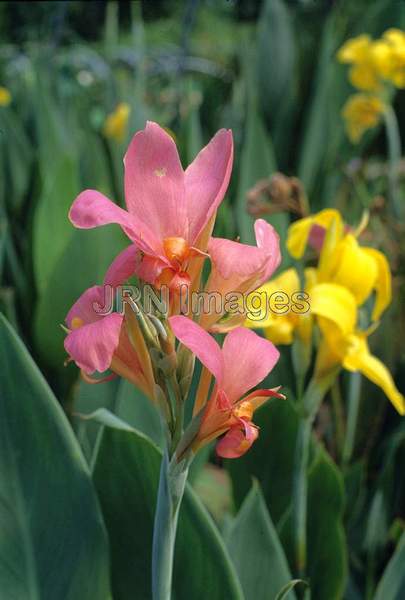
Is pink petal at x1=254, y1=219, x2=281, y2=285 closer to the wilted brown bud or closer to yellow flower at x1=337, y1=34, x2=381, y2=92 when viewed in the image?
the wilted brown bud

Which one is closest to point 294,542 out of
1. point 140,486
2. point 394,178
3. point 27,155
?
point 140,486

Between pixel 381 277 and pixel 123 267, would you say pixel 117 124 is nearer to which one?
pixel 381 277

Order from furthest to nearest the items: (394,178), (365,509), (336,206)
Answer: (336,206), (394,178), (365,509)

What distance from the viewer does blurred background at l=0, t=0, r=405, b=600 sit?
76 centimetres

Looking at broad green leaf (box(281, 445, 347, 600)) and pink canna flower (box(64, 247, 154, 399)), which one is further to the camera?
broad green leaf (box(281, 445, 347, 600))

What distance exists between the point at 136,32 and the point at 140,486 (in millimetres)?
933

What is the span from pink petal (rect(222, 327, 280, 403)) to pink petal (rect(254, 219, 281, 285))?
25 millimetres

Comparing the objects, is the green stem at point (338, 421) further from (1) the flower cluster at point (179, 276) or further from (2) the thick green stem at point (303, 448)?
(1) the flower cluster at point (179, 276)

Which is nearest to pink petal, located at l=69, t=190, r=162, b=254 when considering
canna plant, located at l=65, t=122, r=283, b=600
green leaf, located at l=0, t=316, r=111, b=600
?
canna plant, located at l=65, t=122, r=283, b=600

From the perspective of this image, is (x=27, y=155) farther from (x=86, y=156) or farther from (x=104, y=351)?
(x=104, y=351)

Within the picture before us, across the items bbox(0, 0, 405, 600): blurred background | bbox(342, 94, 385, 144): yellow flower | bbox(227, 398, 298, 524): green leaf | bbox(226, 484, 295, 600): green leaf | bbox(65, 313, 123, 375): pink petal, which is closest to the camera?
bbox(65, 313, 123, 375): pink petal

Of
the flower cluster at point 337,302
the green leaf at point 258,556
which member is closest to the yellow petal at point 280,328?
the flower cluster at point 337,302

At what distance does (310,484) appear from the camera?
63cm

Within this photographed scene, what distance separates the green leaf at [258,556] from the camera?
50 cm
